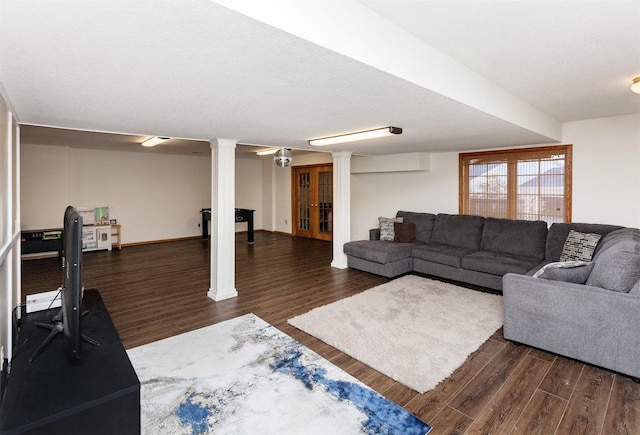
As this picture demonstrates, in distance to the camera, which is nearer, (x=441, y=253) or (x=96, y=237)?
(x=441, y=253)

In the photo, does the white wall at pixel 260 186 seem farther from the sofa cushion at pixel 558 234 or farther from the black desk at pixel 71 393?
the black desk at pixel 71 393

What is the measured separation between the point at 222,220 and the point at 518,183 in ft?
14.9

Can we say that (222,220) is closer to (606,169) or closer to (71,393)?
(71,393)

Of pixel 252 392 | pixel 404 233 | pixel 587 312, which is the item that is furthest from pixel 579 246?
pixel 252 392

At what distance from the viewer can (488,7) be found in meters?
1.67

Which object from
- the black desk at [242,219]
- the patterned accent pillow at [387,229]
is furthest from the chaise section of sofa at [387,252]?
the black desk at [242,219]

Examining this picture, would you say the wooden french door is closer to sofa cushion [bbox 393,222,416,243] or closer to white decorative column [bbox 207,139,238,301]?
sofa cushion [bbox 393,222,416,243]

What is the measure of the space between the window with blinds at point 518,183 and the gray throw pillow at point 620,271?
2480mm

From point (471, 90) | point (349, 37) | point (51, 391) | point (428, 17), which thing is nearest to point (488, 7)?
point (428, 17)

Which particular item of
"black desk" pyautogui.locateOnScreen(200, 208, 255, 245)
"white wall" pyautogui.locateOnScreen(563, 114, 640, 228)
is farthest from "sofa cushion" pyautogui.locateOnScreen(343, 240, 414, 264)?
"black desk" pyautogui.locateOnScreen(200, 208, 255, 245)

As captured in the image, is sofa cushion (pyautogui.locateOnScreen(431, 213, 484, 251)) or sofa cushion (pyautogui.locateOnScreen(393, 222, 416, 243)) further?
sofa cushion (pyautogui.locateOnScreen(393, 222, 416, 243))

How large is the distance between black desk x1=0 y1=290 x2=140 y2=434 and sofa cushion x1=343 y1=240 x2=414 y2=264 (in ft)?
12.8

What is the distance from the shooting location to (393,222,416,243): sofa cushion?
5.83 meters

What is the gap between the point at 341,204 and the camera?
5965 millimetres
